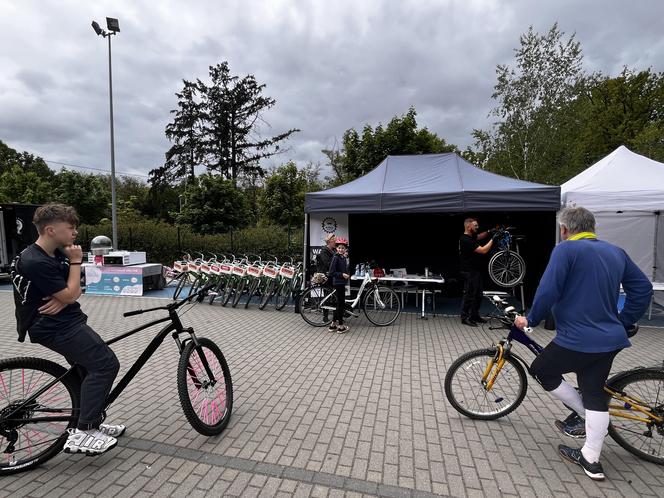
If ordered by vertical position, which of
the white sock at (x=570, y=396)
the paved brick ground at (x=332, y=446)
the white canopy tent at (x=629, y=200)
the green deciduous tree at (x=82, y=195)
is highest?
the green deciduous tree at (x=82, y=195)

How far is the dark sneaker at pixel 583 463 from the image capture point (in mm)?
2324

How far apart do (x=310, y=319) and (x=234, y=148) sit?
2264cm

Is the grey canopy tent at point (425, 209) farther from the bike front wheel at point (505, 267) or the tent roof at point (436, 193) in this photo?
the bike front wheel at point (505, 267)

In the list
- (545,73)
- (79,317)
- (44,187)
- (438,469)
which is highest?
(545,73)

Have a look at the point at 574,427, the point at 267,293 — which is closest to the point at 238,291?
the point at 267,293

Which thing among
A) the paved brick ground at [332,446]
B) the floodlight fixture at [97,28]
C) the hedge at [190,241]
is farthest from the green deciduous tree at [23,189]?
the paved brick ground at [332,446]

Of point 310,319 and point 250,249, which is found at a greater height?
point 250,249

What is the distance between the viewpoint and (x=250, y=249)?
14180 mm

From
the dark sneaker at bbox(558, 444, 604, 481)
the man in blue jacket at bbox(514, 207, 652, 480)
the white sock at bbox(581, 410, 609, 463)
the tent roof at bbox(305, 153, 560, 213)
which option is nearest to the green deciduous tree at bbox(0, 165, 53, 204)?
the tent roof at bbox(305, 153, 560, 213)

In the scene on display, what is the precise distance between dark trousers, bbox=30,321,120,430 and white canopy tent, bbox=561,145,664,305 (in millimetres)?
7237

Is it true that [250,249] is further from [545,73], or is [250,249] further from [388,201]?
→ [545,73]

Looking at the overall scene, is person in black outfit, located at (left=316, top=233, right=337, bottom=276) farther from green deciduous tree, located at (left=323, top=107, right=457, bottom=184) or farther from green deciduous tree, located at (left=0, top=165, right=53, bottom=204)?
green deciduous tree, located at (left=0, top=165, right=53, bottom=204)

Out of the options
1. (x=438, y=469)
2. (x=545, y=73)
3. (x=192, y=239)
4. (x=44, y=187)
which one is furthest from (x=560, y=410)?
(x=44, y=187)

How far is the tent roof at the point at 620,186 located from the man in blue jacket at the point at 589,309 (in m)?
5.01
